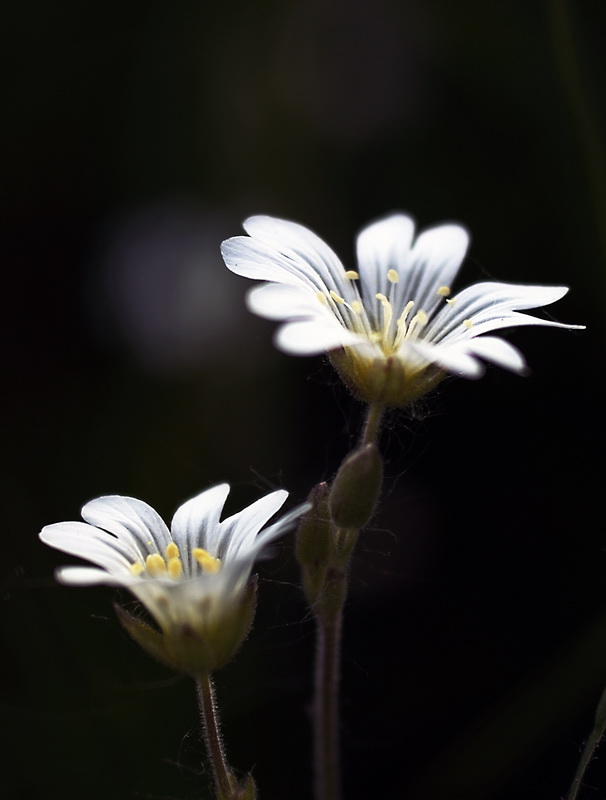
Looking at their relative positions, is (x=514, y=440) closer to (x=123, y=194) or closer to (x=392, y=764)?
(x=392, y=764)

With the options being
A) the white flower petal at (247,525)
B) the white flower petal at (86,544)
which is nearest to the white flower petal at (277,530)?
the white flower petal at (247,525)

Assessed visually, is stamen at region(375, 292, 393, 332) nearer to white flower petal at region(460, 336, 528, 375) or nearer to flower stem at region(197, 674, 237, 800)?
white flower petal at region(460, 336, 528, 375)

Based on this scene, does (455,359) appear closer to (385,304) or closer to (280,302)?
(280,302)

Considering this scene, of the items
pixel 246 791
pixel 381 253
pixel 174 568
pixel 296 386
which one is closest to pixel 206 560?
pixel 174 568

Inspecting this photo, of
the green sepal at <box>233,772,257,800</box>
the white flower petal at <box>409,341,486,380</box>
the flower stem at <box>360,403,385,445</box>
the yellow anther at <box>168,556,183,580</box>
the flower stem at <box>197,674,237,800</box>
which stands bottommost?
the green sepal at <box>233,772,257,800</box>

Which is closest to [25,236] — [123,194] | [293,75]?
[123,194]

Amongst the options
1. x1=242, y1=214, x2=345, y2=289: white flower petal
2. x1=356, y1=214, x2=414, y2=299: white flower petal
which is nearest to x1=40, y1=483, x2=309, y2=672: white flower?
x1=242, y1=214, x2=345, y2=289: white flower petal
